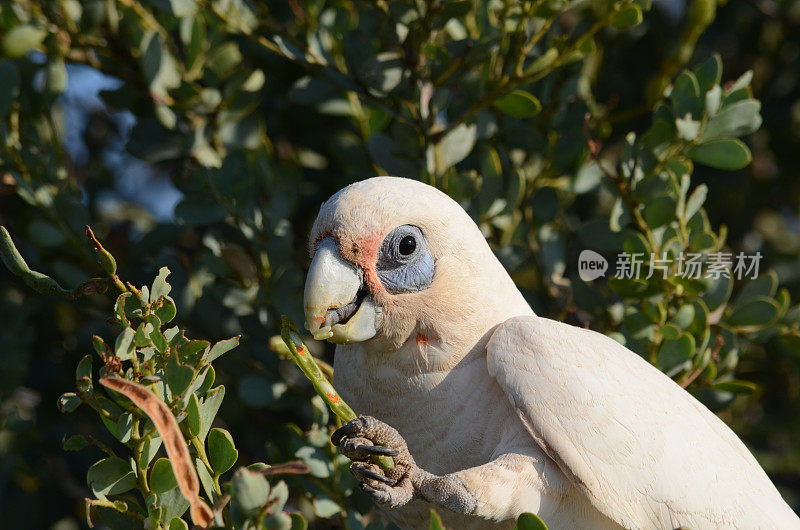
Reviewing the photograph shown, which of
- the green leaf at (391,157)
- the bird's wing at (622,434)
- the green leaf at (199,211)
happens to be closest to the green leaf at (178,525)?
the bird's wing at (622,434)

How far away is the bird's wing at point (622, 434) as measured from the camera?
1.48 m

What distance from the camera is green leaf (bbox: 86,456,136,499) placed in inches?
49.3

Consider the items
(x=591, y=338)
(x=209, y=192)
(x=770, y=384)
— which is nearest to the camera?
(x=591, y=338)

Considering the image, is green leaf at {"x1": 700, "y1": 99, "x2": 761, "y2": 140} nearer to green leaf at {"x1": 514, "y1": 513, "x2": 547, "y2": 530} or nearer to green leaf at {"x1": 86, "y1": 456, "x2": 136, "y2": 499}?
green leaf at {"x1": 514, "y1": 513, "x2": 547, "y2": 530}

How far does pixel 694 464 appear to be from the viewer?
1.56 metres

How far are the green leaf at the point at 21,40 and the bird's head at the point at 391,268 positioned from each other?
1036 millimetres

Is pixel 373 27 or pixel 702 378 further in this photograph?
pixel 373 27

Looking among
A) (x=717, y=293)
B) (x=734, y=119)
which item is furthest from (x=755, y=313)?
(x=734, y=119)

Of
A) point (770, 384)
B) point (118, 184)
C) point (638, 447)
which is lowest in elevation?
point (770, 384)

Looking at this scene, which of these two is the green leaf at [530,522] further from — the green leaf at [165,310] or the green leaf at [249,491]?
the green leaf at [165,310]

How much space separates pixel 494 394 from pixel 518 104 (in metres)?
0.74

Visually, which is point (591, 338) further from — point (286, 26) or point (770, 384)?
point (770, 384)

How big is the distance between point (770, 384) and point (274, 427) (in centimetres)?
195

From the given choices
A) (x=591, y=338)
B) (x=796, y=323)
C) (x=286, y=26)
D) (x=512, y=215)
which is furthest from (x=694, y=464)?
(x=286, y=26)
